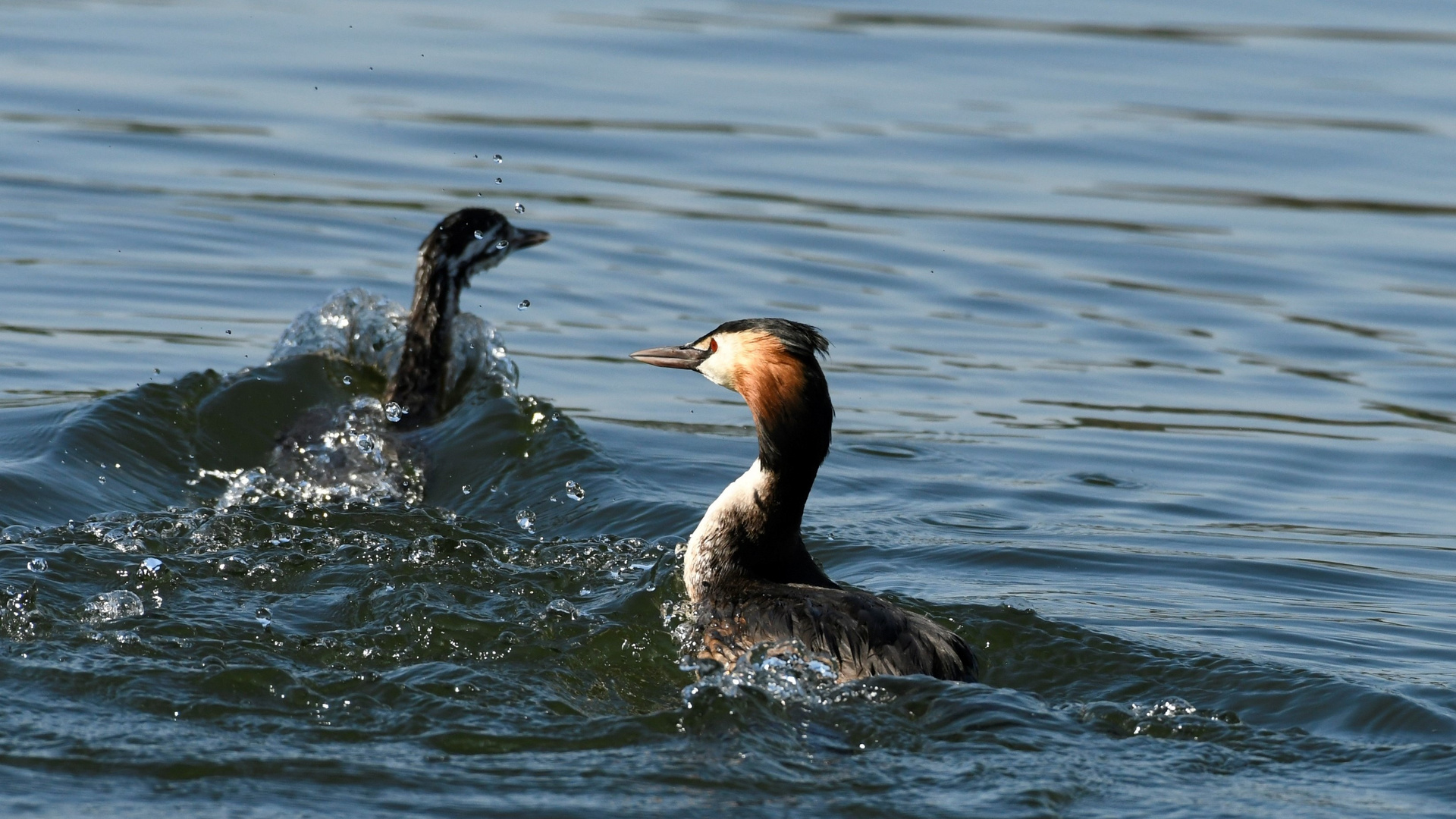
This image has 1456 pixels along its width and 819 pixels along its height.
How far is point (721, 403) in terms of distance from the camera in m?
10.2

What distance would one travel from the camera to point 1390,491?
358 inches

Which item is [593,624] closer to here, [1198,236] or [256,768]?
[256,768]

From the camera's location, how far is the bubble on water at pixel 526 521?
7.78m

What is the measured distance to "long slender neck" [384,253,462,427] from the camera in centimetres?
905

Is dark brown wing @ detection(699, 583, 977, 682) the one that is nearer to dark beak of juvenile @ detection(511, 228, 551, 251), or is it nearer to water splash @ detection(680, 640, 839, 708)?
water splash @ detection(680, 640, 839, 708)

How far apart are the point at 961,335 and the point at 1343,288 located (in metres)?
2.71

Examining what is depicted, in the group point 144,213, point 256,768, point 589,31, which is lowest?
point 256,768

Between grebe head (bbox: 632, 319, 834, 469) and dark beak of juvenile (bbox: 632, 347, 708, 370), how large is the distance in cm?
21

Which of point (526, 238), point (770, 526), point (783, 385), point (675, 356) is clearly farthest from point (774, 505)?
point (526, 238)

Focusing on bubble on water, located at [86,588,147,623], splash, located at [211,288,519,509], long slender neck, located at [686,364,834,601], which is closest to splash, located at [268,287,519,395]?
splash, located at [211,288,519,509]

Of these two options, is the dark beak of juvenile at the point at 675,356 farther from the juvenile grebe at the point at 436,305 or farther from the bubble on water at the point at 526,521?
the juvenile grebe at the point at 436,305

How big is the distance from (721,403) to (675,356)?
3413mm

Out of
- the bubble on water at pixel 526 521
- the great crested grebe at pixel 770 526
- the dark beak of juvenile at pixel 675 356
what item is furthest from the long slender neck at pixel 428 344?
the great crested grebe at pixel 770 526

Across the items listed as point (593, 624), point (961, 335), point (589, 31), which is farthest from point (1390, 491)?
point (589, 31)
